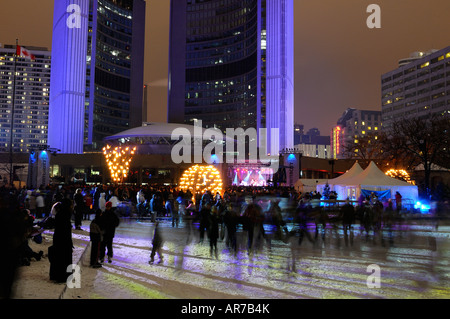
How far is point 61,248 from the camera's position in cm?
685

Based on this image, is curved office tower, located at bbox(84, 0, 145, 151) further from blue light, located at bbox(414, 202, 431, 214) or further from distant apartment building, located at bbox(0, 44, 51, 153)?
distant apartment building, located at bbox(0, 44, 51, 153)

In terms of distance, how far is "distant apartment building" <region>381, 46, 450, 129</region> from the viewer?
92719 mm

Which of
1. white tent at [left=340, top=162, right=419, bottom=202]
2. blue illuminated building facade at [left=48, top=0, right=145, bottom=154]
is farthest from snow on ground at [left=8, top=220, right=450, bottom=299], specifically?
blue illuminated building facade at [left=48, top=0, right=145, bottom=154]

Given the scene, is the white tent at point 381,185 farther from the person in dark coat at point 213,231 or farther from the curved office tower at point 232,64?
the curved office tower at point 232,64

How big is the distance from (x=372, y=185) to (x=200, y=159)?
28315 millimetres

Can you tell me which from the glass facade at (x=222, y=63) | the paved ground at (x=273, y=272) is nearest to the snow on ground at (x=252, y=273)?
the paved ground at (x=273, y=272)

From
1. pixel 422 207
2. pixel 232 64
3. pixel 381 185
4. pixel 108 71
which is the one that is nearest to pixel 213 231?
pixel 381 185

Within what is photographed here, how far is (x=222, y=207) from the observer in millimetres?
13102

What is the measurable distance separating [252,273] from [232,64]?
251ft

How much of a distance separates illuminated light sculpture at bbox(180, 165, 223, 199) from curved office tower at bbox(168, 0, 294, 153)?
39.0 m

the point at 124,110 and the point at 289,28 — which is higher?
the point at 289,28

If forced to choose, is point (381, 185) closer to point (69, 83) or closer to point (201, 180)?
point (201, 180)

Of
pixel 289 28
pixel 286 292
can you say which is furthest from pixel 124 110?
pixel 286 292
